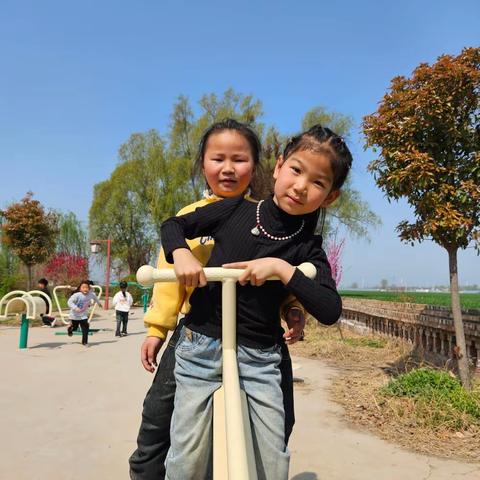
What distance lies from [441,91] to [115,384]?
508 cm

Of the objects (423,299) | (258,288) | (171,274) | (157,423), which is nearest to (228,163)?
(258,288)

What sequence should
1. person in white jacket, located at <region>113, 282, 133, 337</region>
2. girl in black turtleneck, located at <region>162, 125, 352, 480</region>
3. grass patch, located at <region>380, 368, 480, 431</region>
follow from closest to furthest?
girl in black turtleneck, located at <region>162, 125, 352, 480</region> → grass patch, located at <region>380, 368, 480, 431</region> → person in white jacket, located at <region>113, 282, 133, 337</region>

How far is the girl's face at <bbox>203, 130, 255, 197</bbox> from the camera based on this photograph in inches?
79.6

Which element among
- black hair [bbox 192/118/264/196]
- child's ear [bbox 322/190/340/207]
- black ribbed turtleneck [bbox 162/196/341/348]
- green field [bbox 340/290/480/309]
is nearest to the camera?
black ribbed turtleneck [bbox 162/196/341/348]

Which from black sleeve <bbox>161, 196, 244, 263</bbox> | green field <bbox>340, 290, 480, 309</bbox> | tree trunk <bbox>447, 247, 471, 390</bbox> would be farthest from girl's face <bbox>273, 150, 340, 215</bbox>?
green field <bbox>340, 290, 480, 309</bbox>

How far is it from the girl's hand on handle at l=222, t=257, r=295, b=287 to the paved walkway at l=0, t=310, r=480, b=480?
246cm

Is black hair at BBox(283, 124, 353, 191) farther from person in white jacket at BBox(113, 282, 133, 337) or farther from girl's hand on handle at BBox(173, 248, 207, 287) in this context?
person in white jacket at BBox(113, 282, 133, 337)

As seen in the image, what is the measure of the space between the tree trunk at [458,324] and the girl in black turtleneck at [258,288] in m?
3.89

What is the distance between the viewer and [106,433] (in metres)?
4.16

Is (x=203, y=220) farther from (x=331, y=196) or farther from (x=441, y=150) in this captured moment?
(x=441, y=150)

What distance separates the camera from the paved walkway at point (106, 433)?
11.1ft

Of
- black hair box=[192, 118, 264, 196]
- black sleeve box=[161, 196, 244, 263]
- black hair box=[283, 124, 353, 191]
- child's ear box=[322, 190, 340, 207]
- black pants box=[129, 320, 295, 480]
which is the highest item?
black hair box=[192, 118, 264, 196]

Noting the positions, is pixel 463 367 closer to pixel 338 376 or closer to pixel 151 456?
pixel 338 376

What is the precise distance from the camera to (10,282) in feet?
72.9
